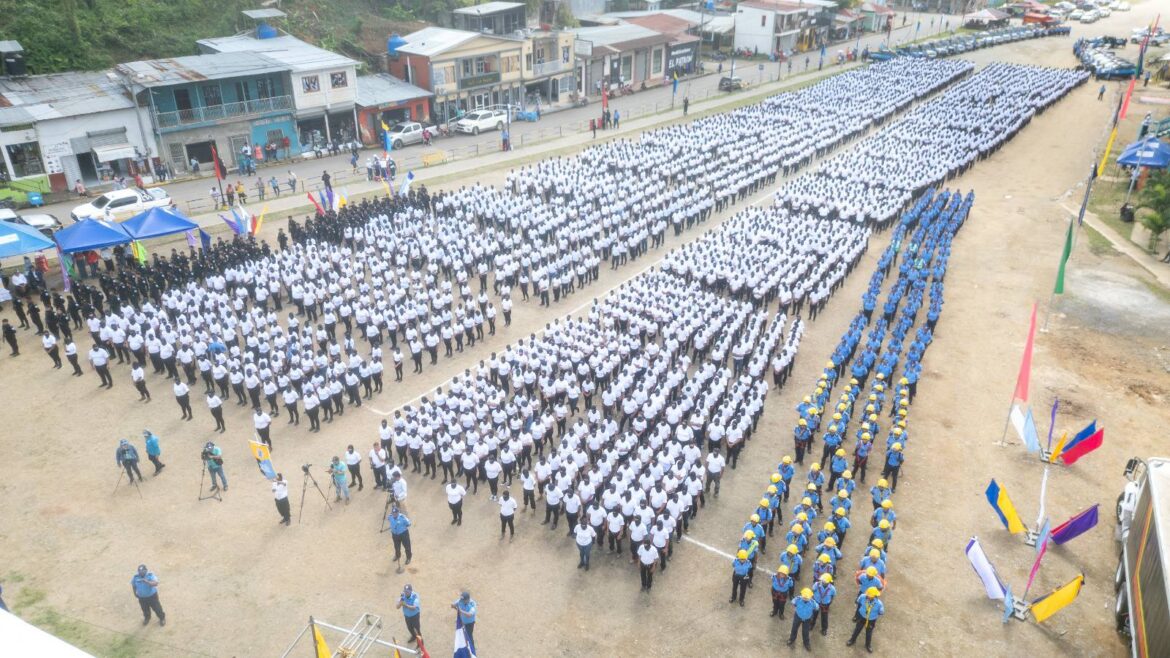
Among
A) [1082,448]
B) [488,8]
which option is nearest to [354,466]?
[1082,448]

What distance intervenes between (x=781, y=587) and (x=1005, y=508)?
521cm

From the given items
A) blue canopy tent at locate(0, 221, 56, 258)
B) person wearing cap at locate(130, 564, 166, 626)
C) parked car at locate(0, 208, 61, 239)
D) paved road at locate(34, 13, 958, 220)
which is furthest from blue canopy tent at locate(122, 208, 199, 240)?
person wearing cap at locate(130, 564, 166, 626)

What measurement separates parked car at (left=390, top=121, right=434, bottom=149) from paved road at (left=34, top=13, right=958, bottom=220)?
40cm

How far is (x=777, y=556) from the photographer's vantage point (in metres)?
14.3

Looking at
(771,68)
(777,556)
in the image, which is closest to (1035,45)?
(771,68)

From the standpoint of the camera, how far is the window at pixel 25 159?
105 feet

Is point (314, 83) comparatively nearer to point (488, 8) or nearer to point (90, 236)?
point (488, 8)

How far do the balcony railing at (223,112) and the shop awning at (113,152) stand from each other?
1785 millimetres

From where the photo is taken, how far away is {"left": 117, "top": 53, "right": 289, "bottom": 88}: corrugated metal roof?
3412 centimetres

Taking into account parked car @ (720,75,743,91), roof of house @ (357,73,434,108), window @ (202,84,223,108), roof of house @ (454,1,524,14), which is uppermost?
roof of house @ (454,1,524,14)

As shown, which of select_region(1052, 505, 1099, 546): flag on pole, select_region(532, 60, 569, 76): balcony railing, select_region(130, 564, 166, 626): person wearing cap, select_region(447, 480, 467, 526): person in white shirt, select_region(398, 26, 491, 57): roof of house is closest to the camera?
select_region(130, 564, 166, 626): person wearing cap

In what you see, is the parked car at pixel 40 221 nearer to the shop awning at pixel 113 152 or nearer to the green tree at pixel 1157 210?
the shop awning at pixel 113 152

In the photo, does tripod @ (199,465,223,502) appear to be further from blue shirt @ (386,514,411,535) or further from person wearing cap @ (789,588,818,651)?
person wearing cap @ (789,588,818,651)

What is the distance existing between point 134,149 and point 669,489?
3133 centimetres
